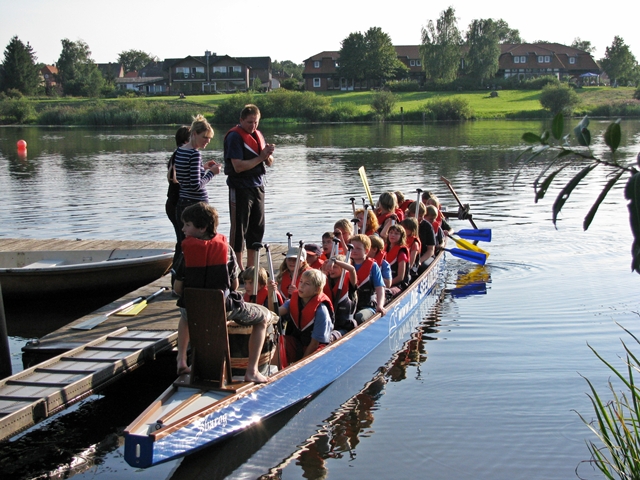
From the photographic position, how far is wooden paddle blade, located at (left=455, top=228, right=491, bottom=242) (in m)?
13.9

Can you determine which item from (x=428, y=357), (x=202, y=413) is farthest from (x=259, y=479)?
(x=428, y=357)

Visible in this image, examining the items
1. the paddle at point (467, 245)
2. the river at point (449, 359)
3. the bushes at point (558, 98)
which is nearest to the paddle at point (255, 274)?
the river at point (449, 359)

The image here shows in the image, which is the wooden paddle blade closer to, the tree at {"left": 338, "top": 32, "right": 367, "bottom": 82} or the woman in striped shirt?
the woman in striped shirt

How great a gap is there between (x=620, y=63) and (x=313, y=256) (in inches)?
3721

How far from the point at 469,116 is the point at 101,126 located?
30.9m

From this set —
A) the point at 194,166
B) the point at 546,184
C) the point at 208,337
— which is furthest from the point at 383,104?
the point at 546,184

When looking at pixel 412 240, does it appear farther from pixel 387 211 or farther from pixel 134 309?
pixel 134 309

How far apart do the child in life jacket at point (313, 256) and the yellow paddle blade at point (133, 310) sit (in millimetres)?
2063

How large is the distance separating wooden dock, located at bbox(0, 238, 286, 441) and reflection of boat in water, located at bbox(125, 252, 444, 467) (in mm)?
987

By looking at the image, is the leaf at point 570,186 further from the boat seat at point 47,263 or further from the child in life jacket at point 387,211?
the boat seat at point 47,263

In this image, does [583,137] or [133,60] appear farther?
[133,60]

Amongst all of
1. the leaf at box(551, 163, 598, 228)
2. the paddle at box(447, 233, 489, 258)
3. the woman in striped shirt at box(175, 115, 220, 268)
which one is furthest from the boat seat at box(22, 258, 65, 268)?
the leaf at box(551, 163, 598, 228)

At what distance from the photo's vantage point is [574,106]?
63219mm

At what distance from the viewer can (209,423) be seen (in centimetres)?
552
